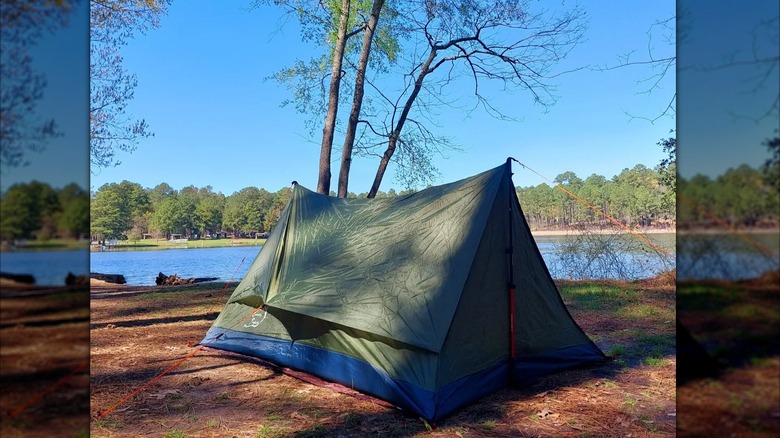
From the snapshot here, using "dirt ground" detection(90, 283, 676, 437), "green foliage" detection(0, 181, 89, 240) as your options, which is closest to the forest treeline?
"green foliage" detection(0, 181, 89, 240)

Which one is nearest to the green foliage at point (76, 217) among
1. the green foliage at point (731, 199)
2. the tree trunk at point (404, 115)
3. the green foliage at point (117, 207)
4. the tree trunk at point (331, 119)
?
the green foliage at point (731, 199)

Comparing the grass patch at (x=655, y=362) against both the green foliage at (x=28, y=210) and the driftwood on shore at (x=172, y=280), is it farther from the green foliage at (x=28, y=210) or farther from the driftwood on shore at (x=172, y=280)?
the driftwood on shore at (x=172, y=280)

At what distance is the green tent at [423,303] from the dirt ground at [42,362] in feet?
8.62

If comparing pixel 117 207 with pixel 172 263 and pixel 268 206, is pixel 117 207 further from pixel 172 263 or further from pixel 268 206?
pixel 268 206

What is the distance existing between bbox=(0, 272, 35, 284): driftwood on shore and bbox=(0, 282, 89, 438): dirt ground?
1 cm

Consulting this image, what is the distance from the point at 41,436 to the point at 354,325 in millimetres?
3023

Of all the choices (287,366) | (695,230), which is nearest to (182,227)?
(287,366)

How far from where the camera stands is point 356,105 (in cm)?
1083

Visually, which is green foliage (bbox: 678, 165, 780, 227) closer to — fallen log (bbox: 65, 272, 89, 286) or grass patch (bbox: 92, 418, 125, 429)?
fallen log (bbox: 65, 272, 89, 286)

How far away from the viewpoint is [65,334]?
1.12 metres

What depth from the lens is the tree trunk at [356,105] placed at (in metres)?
10.5

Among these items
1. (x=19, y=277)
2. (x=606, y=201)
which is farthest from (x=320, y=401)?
(x=606, y=201)

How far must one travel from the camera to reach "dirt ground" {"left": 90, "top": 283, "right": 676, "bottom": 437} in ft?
11.1

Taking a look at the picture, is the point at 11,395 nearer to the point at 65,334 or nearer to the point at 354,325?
the point at 65,334
